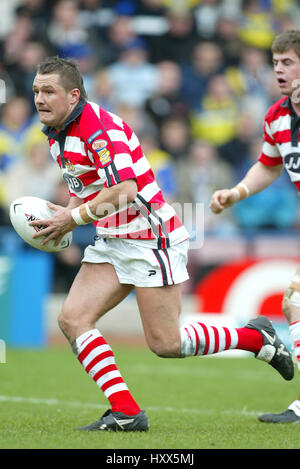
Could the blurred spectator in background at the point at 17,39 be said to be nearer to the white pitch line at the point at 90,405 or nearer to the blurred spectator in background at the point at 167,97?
the blurred spectator in background at the point at 167,97

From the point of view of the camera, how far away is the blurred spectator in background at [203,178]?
10.9 m

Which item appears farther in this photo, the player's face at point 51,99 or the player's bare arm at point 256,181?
the player's bare arm at point 256,181

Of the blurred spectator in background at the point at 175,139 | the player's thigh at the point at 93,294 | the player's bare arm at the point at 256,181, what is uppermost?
the player's bare arm at the point at 256,181

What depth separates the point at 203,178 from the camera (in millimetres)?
11133

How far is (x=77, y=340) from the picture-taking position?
15.8ft

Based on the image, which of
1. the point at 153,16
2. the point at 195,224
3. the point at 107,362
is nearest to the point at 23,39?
the point at 153,16

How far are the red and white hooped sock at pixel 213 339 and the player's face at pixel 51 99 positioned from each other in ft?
4.74

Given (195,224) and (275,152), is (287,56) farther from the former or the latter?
(195,224)

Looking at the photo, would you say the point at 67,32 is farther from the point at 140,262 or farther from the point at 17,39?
the point at 140,262

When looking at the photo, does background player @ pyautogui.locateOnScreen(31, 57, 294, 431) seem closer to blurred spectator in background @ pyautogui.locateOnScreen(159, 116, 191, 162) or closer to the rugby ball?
the rugby ball

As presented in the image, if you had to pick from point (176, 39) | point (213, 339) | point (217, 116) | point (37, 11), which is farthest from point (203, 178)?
point (213, 339)

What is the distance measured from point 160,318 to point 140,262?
0.35 meters

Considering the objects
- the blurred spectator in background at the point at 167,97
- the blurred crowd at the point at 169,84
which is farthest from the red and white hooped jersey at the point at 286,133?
the blurred spectator in background at the point at 167,97

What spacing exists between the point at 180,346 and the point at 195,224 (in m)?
5.32
